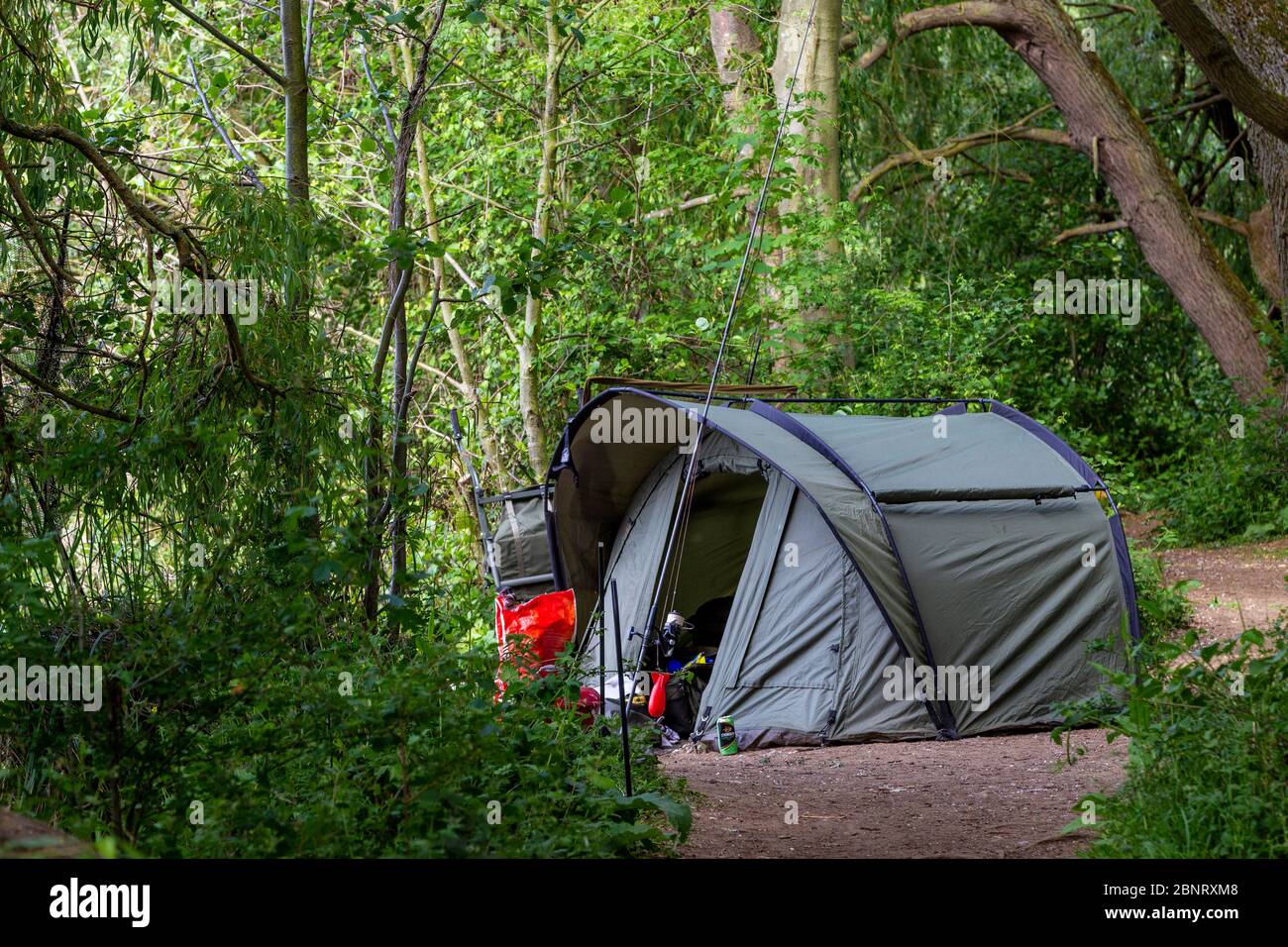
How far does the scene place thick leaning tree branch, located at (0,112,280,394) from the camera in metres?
4.25

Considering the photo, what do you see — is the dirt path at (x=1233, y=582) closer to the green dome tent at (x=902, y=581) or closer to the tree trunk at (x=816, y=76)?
the green dome tent at (x=902, y=581)

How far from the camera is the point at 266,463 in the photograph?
4.54 metres

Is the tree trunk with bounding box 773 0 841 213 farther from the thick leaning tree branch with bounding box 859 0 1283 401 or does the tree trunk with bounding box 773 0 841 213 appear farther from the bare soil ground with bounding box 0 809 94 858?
the bare soil ground with bounding box 0 809 94 858

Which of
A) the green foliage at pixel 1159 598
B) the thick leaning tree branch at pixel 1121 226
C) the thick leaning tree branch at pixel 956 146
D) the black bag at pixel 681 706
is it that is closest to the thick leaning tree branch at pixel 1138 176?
the thick leaning tree branch at pixel 1121 226

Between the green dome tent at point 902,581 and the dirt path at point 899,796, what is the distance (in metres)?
0.28

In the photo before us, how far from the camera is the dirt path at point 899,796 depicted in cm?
478

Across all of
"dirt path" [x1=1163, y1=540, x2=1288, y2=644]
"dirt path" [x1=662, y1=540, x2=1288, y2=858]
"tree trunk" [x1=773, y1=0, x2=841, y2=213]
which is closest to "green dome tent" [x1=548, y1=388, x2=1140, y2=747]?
"dirt path" [x1=662, y1=540, x2=1288, y2=858]

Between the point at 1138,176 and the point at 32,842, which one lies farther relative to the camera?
the point at 1138,176

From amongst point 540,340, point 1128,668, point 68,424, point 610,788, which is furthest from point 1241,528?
point 68,424

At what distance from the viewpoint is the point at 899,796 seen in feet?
18.4

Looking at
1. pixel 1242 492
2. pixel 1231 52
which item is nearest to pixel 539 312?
pixel 1242 492

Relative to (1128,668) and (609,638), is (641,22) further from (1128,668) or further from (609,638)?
(1128,668)

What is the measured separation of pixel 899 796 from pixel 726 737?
1392mm

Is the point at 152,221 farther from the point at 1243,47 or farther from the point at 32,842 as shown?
the point at 1243,47
